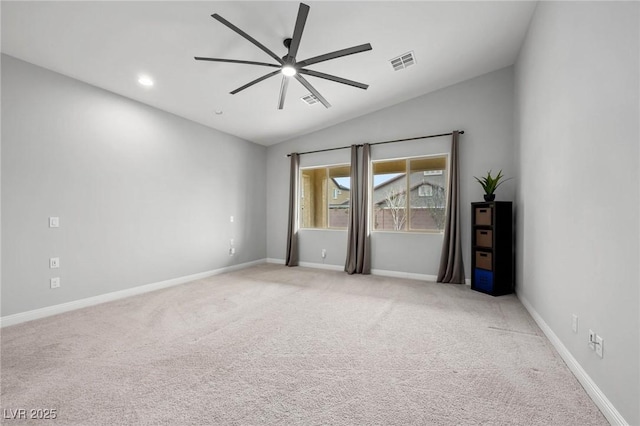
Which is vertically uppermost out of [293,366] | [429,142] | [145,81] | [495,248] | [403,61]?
[403,61]

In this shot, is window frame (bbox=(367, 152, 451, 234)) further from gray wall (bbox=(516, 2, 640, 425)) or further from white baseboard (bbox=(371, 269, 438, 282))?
gray wall (bbox=(516, 2, 640, 425))

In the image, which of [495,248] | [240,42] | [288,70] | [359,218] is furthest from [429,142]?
[240,42]

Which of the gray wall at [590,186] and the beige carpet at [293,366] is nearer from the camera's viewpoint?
the gray wall at [590,186]

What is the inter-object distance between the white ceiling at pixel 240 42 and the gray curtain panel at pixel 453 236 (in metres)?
1.38

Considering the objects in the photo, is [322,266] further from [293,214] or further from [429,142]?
[429,142]

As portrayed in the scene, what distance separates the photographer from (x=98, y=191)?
3455 millimetres

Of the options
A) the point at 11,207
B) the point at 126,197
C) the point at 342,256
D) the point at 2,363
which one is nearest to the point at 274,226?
the point at 342,256

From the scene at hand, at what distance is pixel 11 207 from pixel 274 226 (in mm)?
4127

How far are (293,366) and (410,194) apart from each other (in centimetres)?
378

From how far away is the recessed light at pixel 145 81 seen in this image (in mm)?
3325

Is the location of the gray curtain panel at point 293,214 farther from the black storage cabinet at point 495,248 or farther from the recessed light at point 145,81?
the black storage cabinet at point 495,248

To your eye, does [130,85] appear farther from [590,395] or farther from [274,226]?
[590,395]

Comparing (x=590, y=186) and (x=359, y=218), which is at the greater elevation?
(x=590, y=186)

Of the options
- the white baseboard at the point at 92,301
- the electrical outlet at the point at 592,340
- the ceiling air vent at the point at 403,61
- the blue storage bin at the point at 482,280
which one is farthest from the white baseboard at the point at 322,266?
the electrical outlet at the point at 592,340
